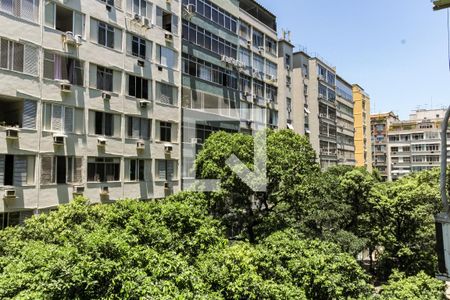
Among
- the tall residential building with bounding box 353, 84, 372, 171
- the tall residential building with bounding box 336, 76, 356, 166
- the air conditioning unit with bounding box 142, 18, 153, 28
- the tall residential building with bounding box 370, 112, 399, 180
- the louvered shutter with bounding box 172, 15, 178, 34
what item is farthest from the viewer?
the tall residential building with bounding box 370, 112, 399, 180

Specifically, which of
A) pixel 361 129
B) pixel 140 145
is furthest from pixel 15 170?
pixel 361 129

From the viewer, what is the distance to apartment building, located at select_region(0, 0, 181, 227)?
52.7 feet

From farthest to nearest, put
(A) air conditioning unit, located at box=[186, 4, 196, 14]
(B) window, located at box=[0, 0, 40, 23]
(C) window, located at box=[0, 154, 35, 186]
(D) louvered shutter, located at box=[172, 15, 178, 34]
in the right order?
1. (A) air conditioning unit, located at box=[186, 4, 196, 14]
2. (D) louvered shutter, located at box=[172, 15, 178, 34]
3. (B) window, located at box=[0, 0, 40, 23]
4. (C) window, located at box=[0, 154, 35, 186]

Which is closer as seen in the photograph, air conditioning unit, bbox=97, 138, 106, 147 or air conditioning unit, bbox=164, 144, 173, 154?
air conditioning unit, bbox=97, 138, 106, 147

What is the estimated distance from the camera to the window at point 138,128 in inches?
846

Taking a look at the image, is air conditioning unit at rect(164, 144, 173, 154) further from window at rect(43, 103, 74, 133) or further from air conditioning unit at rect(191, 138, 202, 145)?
window at rect(43, 103, 74, 133)

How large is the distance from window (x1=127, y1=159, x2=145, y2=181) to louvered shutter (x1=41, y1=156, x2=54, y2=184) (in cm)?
486

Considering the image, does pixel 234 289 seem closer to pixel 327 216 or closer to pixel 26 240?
pixel 26 240

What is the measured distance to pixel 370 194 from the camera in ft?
76.5

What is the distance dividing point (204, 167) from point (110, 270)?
34.3ft

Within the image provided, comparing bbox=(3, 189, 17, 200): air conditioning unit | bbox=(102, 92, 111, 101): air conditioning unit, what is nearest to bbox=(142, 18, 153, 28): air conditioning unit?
bbox=(102, 92, 111, 101): air conditioning unit

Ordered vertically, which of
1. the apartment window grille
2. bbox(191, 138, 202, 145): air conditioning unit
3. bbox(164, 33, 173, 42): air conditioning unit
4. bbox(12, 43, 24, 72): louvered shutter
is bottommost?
bbox(191, 138, 202, 145): air conditioning unit

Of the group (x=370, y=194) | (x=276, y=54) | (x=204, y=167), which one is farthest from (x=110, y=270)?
(x=276, y=54)

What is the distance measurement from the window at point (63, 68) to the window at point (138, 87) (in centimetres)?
333
